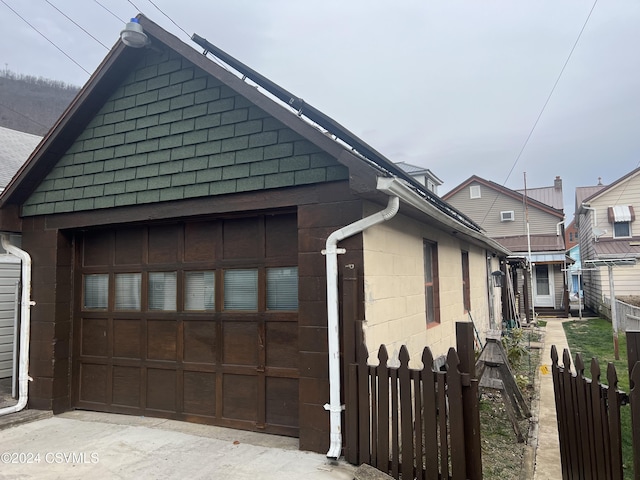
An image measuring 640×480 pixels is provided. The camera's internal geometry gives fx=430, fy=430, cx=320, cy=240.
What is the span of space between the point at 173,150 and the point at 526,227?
22.9 m

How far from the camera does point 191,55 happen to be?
4.78 m

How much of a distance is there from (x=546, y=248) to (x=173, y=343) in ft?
74.5

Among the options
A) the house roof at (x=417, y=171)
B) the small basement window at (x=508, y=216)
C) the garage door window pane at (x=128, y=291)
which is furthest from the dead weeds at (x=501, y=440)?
the small basement window at (x=508, y=216)

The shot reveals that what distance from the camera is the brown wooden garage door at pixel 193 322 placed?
4.64 meters

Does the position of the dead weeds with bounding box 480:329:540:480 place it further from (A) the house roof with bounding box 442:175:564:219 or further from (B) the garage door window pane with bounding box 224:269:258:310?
(A) the house roof with bounding box 442:175:564:219

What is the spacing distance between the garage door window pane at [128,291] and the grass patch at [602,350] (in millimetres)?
5621

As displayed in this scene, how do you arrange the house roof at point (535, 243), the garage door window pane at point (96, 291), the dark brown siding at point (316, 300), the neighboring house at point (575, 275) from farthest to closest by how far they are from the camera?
the house roof at point (535, 243) → the neighboring house at point (575, 275) → the garage door window pane at point (96, 291) → the dark brown siding at point (316, 300)

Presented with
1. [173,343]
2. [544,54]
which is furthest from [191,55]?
[544,54]

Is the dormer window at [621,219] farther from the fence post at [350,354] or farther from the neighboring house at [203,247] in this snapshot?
the fence post at [350,354]

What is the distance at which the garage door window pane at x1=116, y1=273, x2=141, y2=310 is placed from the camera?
18.2 feet

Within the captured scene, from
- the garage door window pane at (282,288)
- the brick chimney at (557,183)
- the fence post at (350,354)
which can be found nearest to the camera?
the fence post at (350,354)

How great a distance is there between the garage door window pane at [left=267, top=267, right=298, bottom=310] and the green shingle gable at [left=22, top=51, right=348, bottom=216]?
943 millimetres

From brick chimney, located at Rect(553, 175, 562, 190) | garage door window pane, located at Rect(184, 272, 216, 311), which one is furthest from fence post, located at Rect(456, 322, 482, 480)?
brick chimney, located at Rect(553, 175, 562, 190)

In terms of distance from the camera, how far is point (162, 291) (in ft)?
17.7
